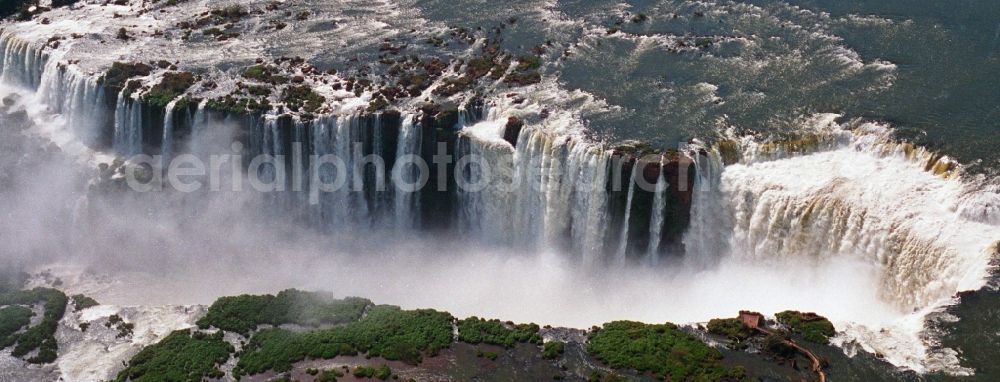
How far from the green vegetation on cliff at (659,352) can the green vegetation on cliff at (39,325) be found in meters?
21.5

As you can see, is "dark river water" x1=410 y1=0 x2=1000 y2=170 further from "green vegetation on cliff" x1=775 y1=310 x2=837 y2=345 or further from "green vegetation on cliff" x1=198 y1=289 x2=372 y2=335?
"green vegetation on cliff" x1=198 y1=289 x2=372 y2=335

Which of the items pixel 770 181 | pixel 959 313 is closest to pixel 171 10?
pixel 770 181

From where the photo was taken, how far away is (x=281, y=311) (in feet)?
140

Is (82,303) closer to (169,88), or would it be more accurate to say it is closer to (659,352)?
(169,88)

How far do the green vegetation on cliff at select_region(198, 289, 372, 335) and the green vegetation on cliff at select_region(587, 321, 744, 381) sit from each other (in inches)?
402

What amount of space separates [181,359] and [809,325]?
23356 mm

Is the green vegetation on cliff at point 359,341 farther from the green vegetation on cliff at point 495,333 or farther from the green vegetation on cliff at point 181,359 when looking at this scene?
the green vegetation on cliff at point 181,359

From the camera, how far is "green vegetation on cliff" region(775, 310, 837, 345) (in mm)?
37594

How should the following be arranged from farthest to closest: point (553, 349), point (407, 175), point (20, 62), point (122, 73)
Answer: point (20, 62) → point (122, 73) → point (407, 175) → point (553, 349)

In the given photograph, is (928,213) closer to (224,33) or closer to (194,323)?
(194,323)

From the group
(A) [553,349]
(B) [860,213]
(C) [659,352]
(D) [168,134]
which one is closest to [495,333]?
(A) [553,349]

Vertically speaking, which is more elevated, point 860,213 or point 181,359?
point 860,213

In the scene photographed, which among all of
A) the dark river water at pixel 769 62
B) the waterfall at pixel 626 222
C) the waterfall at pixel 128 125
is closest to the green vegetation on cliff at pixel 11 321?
the waterfall at pixel 128 125

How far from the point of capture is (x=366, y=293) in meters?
49.5
